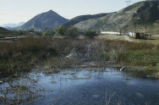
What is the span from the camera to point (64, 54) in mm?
25656

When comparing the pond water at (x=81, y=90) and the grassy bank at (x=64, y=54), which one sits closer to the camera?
the pond water at (x=81, y=90)

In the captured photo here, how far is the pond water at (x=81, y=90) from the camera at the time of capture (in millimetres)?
11266

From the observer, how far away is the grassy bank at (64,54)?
1940 centimetres

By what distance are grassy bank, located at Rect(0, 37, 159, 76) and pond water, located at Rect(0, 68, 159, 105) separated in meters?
3.03

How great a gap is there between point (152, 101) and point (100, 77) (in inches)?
228

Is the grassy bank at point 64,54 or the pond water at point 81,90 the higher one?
the grassy bank at point 64,54

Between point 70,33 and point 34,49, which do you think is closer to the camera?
point 34,49

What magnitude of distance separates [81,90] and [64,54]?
1281 cm

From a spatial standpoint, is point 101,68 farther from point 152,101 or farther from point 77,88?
point 152,101

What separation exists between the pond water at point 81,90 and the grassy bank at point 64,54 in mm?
3034

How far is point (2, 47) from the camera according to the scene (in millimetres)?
22391

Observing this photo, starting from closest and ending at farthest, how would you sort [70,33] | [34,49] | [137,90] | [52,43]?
1. [137,90]
2. [34,49]
3. [52,43]
4. [70,33]

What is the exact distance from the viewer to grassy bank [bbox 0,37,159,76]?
19.4 meters

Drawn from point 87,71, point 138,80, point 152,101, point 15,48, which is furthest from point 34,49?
point 152,101
